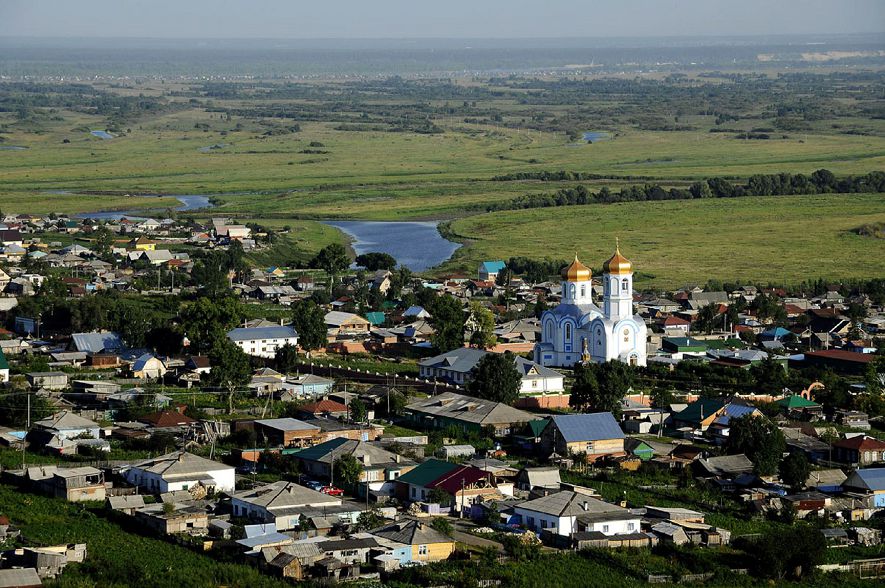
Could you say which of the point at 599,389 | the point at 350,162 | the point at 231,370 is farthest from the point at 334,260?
the point at 350,162

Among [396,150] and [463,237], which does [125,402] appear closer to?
[463,237]

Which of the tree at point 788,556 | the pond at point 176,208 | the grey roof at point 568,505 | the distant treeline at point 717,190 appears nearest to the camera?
the tree at point 788,556

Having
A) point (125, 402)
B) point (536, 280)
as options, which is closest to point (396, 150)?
point (536, 280)

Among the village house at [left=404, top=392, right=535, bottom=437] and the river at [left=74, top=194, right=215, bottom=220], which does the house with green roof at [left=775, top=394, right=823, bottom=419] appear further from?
the river at [left=74, top=194, right=215, bottom=220]

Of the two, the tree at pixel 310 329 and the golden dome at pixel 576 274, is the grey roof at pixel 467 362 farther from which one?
the tree at pixel 310 329

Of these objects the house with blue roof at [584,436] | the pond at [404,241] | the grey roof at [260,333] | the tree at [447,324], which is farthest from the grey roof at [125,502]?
the pond at [404,241]

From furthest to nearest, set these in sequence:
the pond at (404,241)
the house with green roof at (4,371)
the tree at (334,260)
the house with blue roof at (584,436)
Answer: the pond at (404,241)
the tree at (334,260)
the house with green roof at (4,371)
the house with blue roof at (584,436)
